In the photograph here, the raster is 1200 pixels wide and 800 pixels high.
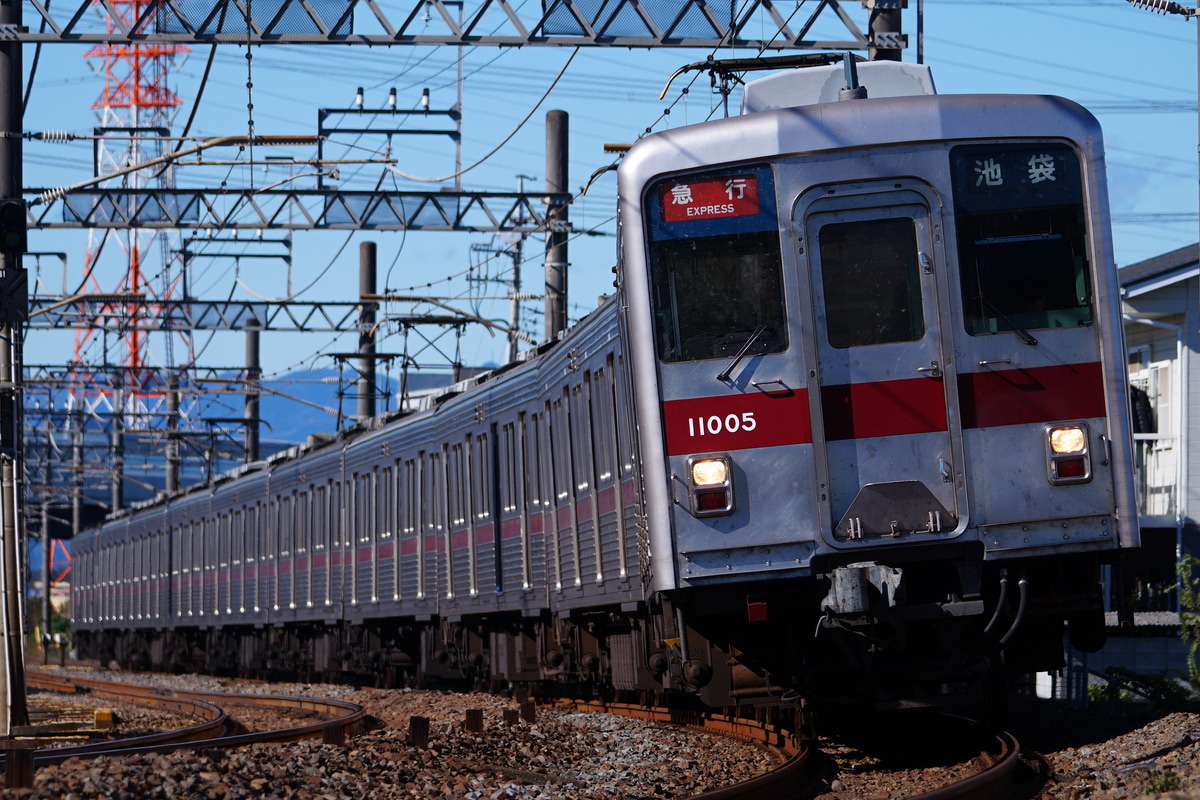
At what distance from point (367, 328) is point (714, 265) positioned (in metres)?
21.1

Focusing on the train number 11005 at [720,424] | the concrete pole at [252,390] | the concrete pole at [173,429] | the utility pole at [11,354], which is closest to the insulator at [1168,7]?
the train number 11005 at [720,424]

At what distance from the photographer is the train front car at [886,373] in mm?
8281

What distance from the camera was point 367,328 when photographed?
2919 cm

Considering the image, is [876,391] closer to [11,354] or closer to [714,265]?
[714,265]

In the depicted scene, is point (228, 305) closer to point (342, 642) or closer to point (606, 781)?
point (342, 642)

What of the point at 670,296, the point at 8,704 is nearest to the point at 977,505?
the point at 670,296

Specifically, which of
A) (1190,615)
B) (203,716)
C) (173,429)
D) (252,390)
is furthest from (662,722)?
(173,429)

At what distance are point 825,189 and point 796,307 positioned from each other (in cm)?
63

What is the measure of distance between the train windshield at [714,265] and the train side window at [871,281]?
0.89 feet

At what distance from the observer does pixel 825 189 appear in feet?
28.0

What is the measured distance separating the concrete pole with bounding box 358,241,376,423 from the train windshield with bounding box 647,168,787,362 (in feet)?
59.9

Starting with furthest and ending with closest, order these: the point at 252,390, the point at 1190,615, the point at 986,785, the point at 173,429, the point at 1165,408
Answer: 1. the point at 173,429
2. the point at 252,390
3. the point at 1165,408
4. the point at 1190,615
5. the point at 986,785

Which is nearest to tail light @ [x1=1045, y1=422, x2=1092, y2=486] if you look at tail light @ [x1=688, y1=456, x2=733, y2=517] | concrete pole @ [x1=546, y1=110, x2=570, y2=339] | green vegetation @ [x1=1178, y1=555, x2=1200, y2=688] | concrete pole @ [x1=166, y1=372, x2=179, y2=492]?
tail light @ [x1=688, y1=456, x2=733, y2=517]

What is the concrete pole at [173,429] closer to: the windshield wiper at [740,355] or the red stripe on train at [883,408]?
the windshield wiper at [740,355]
